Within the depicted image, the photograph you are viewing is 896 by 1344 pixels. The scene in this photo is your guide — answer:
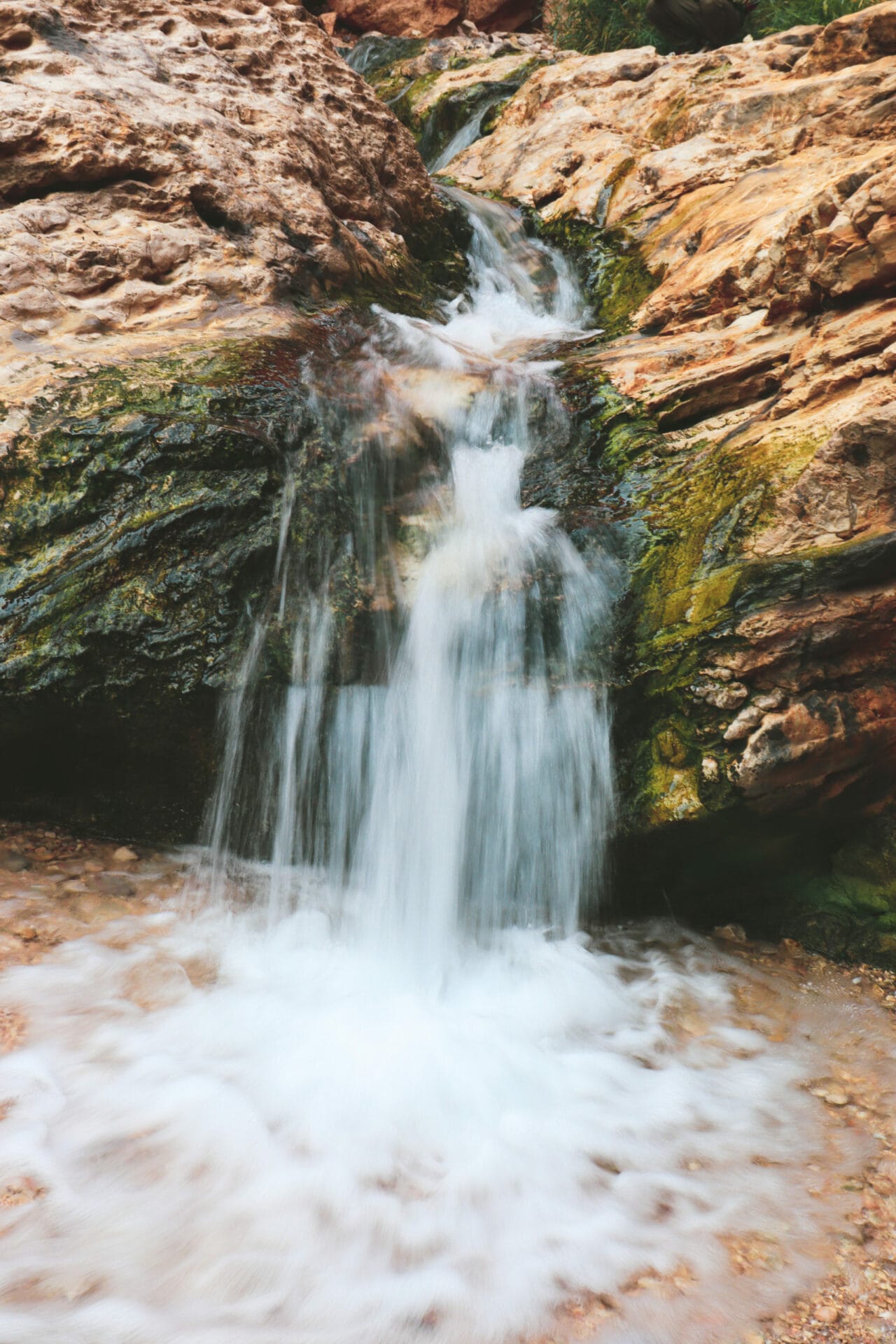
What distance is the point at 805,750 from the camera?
Answer: 319 centimetres

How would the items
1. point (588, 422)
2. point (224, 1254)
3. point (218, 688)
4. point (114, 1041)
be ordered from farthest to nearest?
point (588, 422) → point (218, 688) → point (114, 1041) → point (224, 1254)

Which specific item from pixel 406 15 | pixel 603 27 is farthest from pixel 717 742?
pixel 406 15

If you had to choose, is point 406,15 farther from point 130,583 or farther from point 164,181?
point 130,583

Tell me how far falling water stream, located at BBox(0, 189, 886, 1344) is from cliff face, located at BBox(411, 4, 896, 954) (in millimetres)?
390

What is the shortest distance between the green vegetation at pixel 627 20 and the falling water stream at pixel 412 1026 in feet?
38.1

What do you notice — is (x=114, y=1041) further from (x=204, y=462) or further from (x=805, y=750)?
(x=805, y=750)

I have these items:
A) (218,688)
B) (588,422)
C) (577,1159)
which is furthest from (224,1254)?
(588,422)

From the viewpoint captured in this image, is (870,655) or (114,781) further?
(114,781)

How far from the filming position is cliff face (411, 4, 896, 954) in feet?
10.7

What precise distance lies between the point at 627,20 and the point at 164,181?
15.6 m

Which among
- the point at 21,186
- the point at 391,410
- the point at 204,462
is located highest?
the point at 21,186

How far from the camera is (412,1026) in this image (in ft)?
9.50

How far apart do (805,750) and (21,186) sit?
5.59 metres

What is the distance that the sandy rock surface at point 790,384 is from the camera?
3242mm
